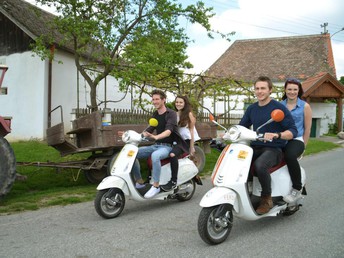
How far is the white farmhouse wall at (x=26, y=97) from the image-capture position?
1480 cm

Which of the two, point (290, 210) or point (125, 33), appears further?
point (125, 33)

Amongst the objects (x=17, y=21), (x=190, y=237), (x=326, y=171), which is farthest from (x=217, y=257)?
(x=17, y=21)

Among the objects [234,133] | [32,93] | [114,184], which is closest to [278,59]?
[32,93]

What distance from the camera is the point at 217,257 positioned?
12.8ft

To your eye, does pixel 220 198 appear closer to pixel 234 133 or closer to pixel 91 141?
pixel 234 133

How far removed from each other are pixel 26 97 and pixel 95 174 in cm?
793

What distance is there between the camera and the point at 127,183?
5621 mm

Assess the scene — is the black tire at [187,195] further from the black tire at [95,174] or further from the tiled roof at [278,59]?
the tiled roof at [278,59]

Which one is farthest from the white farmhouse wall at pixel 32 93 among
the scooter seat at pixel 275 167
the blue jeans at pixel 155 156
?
the scooter seat at pixel 275 167

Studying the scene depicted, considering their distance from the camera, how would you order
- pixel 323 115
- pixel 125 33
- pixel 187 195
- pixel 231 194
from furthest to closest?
pixel 323 115, pixel 125 33, pixel 187 195, pixel 231 194

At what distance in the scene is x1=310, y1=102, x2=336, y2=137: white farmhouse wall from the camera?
2659 cm

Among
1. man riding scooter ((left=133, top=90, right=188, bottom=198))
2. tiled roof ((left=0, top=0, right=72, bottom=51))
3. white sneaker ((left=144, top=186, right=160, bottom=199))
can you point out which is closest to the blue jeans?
man riding scooter ((left=133, top=90, right=188, bottom=198))

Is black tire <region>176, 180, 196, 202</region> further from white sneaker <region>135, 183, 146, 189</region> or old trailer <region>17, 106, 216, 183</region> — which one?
old trailer <region>17, 106, 216, 183</region>

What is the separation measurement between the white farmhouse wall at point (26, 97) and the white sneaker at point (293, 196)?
11.4m
